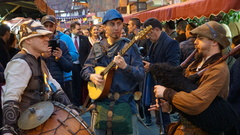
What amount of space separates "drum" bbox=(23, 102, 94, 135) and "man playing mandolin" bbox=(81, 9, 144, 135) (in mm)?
588

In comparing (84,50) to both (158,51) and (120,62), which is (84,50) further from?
(120,62)

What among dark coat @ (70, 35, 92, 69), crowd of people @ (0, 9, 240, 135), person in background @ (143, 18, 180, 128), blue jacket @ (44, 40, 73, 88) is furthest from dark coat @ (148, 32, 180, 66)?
dark coat @ (70, 35, 92, 69)

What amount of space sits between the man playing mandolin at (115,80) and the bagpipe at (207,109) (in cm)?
52

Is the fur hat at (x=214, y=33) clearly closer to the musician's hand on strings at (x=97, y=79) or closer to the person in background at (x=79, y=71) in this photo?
the musician's hand on strings at (x=97, y=79)

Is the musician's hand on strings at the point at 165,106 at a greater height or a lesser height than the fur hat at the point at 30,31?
lesser

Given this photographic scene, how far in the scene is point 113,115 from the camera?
3209 millimetres

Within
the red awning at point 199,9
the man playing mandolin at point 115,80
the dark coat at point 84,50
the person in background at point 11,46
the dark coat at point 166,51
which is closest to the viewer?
the man playing mandolin at point 115,80

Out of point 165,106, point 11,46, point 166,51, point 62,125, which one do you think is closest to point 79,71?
point 11,46

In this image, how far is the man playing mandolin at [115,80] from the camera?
3.19 meters

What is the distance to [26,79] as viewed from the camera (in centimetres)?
271

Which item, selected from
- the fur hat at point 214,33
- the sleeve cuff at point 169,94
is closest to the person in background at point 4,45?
the sleeve cuff at point 169,94

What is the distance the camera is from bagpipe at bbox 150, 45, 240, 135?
2506mm

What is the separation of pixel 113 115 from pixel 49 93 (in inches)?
29.7

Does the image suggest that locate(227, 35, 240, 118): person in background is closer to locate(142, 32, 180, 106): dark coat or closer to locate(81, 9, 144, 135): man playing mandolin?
locate(142, 32, 180, 106): dark coat
